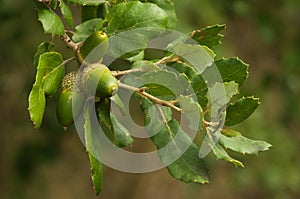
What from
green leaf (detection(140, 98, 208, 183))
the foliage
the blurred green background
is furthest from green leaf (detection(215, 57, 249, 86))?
the blurred green background

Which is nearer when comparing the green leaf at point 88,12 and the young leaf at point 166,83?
the young leaf at point 166,83

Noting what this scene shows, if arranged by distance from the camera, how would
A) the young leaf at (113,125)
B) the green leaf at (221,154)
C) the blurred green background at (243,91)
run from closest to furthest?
the green leaf at (221,154), the young leaf at (113,125), the blurred green background at (243,91)

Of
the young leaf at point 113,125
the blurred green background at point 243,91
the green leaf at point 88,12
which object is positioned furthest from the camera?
the blurred green background at point 243,91

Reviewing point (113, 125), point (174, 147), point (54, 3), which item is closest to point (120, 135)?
point (113, 125)

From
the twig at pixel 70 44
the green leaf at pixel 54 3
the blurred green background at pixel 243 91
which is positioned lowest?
the blurred green background at pixel 243 91

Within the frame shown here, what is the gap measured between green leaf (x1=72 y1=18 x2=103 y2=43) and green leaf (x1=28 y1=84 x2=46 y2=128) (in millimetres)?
136

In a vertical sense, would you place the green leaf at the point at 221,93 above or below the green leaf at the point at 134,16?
below

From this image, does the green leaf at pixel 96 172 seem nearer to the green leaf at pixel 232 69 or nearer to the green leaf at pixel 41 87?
the green leaf at pixel 41 87

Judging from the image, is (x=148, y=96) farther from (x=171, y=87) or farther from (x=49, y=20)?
(x=49, y=20)

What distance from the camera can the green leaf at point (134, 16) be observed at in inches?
37.7

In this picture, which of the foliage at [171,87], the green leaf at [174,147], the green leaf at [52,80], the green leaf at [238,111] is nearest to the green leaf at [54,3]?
the foliage at [171,87]

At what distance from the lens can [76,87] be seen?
0.93m

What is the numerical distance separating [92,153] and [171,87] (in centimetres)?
15

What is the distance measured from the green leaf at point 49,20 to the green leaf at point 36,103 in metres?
0.12
